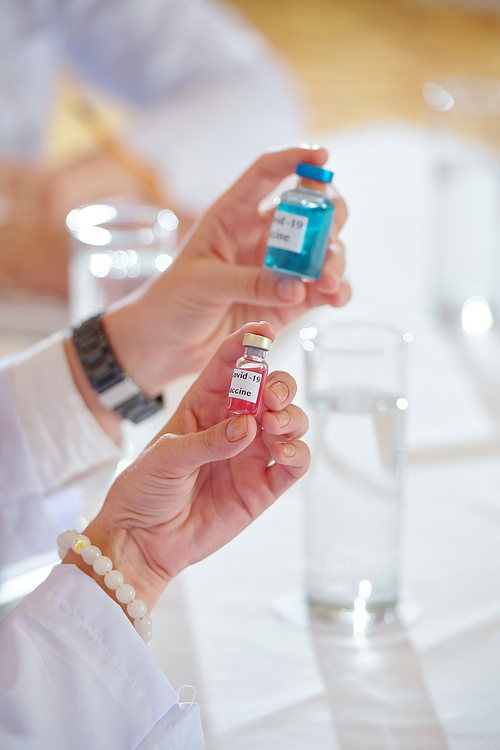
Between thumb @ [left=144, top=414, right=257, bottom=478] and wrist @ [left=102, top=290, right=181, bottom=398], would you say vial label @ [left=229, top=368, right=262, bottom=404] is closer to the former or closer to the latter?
thumb @ [left=144, top=414, right=257, bottom=478]

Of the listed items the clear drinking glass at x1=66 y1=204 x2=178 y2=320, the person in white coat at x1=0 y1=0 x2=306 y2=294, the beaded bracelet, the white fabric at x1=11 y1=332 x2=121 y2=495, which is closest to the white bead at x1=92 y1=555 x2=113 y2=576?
the beaded bracelet

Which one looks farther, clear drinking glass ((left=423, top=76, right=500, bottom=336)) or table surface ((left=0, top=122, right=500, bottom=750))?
clear drinking glass ((left=423, top=76, right=500, bottom=336))

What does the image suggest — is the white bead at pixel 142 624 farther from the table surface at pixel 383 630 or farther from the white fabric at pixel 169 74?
the white fabric at pixel 169 74

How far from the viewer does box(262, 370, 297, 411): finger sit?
1.52 ft

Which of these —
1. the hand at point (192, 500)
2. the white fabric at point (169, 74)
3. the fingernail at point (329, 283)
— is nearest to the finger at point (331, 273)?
the fingernail at point (329, 283)

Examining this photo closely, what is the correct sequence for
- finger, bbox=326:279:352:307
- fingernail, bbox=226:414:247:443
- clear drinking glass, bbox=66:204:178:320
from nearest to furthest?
1. fingernail, bbox=226:414:247:443
2. finger, bbox=326:279:352:307
3. clear drinking glass, bbox=66:204:178:320

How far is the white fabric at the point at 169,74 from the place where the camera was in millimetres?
1644

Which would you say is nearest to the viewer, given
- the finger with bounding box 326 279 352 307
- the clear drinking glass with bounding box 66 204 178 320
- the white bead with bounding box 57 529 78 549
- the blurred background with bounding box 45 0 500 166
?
the white bead with bounding box 57 529 78 549

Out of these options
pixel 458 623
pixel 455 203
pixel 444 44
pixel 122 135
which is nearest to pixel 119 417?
pixel 458 623

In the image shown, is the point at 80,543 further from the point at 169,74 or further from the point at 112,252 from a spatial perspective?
the point at 169,74

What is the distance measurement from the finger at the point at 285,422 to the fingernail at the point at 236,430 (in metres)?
0.03

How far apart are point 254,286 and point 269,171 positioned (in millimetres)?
111

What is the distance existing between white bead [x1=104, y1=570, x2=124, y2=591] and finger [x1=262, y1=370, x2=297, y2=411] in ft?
0.52

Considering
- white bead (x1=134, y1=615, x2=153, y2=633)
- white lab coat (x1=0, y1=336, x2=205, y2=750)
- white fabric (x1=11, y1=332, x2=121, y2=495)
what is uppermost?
white fabric (x1=11, y1=332, x2=121, y2=495)
